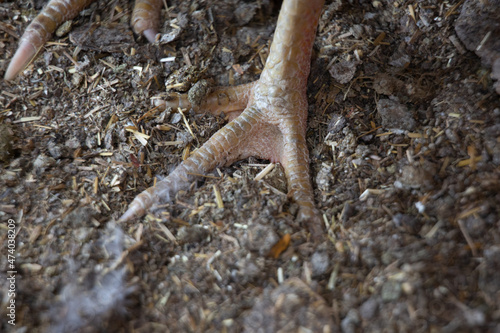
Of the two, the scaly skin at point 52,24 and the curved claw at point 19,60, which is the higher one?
the scaly skin at point 52,24

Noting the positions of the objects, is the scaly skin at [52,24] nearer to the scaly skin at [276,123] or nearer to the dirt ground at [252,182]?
the dirt ground at [252,182]

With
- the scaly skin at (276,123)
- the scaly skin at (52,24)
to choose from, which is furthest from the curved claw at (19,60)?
the scaly skin at (276,123)

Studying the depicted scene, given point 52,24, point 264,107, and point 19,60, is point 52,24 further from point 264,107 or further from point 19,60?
point 264,107

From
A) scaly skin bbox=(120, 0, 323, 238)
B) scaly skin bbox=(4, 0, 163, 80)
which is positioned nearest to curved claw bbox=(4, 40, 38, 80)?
scaly skin bbox=(4, 0, 163, 80)

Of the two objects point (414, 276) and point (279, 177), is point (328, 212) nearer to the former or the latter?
point (279, 177)

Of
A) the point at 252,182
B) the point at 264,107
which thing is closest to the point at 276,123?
the point at 264,107

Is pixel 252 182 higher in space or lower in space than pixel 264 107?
lower
